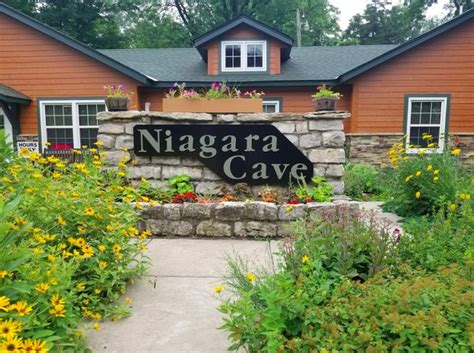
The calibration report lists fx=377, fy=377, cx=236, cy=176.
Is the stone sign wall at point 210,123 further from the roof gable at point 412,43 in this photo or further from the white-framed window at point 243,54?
the white-framed window at point 243,54

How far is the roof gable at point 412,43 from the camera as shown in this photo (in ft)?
35.5

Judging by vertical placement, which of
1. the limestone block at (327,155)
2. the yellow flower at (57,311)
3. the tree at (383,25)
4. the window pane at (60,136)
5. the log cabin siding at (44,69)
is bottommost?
the yellow flower at (57,311)

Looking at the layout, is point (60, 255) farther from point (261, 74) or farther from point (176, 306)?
point (261, 74)

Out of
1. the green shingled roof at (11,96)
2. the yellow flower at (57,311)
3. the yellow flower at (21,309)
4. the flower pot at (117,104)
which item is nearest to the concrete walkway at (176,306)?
the yellow flower at (57,311)

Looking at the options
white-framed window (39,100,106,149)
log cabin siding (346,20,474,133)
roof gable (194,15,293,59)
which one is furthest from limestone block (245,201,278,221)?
roof gable (194,15,293,59)

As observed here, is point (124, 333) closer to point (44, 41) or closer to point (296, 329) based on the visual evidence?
point (296, 329)

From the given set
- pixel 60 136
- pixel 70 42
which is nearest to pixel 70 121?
pixel 60 136

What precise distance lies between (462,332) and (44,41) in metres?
12.8

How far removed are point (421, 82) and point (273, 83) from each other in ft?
14.3

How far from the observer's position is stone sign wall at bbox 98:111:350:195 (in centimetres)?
498

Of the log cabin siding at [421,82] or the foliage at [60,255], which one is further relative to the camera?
the log cabin siding at [421,82]

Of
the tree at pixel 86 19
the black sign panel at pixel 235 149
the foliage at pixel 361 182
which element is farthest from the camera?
the tree at pixel 86 19

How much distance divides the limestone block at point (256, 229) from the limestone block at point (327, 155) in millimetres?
1164

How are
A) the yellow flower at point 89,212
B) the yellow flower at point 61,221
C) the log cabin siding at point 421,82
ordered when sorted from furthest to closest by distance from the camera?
the log cabin siding at point 421,82
the yellow flower at point 89,212
the yellow flower at point 61,221
